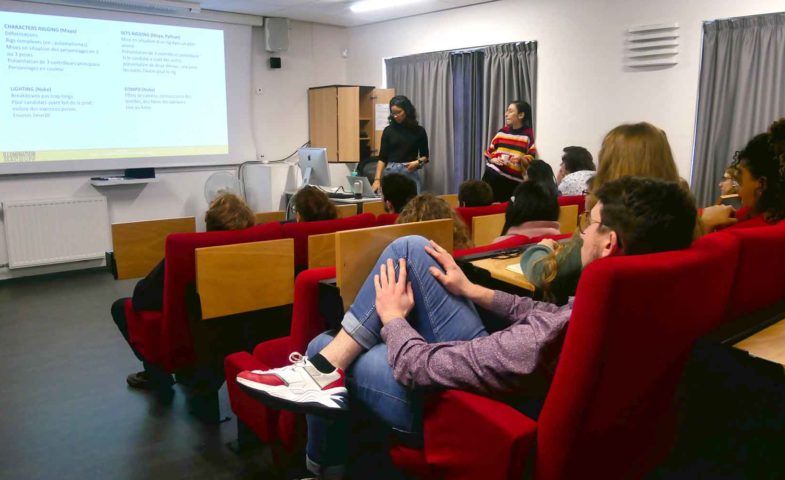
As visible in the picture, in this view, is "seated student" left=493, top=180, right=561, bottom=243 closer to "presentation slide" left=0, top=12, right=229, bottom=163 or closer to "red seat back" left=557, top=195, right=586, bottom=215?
"red seat back" left=557, top=195, right=586, bottom=215

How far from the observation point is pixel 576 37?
5.10 m

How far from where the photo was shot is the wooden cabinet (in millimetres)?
6574

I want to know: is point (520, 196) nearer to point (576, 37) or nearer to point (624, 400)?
point (624, 400)

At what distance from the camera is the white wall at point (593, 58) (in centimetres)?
449

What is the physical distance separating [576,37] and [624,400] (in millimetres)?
4533

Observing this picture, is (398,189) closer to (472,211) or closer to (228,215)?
(472,211)

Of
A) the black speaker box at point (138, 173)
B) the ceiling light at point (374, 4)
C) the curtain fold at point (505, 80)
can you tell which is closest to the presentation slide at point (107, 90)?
the black speaker box at point (138, 173)

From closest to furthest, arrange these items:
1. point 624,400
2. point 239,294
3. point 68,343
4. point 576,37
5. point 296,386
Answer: point 624,400 < point 296,386 < point 239,294 < point 68,343 < point 576,37

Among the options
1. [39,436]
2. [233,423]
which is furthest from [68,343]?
[233,423]

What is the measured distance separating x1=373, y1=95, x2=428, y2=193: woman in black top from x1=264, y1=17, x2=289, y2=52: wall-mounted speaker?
182 centimetres

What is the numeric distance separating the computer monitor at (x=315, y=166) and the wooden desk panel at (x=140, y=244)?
256 centimetres

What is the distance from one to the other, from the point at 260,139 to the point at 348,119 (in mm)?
1035

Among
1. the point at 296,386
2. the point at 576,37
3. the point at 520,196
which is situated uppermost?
the point at 576,37

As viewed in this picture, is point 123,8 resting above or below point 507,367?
above
